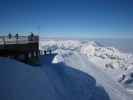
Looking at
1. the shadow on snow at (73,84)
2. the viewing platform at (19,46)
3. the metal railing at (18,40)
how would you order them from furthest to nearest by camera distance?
the shadow on snow at (73,84) → the metal railing at (18,40) → the viewing platform at (19,46)

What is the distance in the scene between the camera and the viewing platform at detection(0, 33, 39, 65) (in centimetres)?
2658

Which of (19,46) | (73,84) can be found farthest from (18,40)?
(73,84)

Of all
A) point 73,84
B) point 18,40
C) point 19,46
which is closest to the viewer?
point 19,46

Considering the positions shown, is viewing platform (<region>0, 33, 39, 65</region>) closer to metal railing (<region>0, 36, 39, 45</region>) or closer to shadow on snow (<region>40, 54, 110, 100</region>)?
metal railing (<region>0, 36, 39, 45</region>)

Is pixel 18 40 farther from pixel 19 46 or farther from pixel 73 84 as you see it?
pixel 73 84

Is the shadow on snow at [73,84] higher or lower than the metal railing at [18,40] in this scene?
lower

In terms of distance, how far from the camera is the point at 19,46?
2841 centimetres

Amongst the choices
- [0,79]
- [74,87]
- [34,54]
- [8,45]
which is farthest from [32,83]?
[74,87]

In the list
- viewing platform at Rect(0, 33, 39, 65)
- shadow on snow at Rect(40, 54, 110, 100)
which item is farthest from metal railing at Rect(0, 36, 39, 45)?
shadow on snow at Rect(40, 54, 110, 100)

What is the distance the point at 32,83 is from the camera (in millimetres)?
22406

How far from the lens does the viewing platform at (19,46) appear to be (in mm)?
26578

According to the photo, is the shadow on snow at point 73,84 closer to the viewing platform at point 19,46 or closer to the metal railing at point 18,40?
the viewing platform at point 19,46

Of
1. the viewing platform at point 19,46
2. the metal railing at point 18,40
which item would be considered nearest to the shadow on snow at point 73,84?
the viewing platform at point 19,46

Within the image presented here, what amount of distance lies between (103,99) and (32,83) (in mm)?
22376
